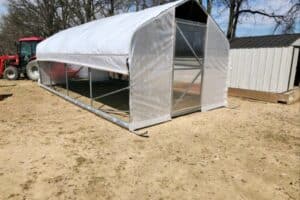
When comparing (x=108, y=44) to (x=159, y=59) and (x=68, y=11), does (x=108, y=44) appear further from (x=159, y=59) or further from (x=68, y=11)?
(x=68, y=11)

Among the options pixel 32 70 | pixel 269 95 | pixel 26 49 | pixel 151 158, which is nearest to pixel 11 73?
pixel 32 70

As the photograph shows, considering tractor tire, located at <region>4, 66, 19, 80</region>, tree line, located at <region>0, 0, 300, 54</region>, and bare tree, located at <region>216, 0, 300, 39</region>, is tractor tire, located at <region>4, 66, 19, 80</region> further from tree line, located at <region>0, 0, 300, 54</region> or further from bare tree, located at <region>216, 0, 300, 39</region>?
bare tree, located at <region>216, 0, 300, 39</region>

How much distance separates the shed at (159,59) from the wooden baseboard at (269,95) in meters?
2.29

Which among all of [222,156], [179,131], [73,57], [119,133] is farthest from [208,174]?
[73,57]

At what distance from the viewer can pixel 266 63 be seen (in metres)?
8.89

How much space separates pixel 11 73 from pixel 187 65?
11.5m

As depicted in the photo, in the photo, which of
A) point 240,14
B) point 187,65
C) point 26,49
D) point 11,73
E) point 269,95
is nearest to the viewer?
point 187,65

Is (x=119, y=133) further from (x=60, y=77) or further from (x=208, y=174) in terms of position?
(x=60, y=77)

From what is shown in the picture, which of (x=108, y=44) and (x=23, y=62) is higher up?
(x=108, y=44)

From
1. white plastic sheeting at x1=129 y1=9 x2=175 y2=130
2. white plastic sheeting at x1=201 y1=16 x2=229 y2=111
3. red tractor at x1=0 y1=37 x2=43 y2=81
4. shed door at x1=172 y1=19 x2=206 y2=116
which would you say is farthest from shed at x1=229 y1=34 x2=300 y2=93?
red tractor at x1=0 y1=37 x2=43 y2=81

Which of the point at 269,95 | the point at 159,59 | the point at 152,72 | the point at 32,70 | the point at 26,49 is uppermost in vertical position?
the point at 26,49

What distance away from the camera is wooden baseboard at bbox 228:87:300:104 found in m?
8.20

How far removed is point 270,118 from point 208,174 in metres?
3.92

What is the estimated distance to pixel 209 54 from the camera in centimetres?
646
